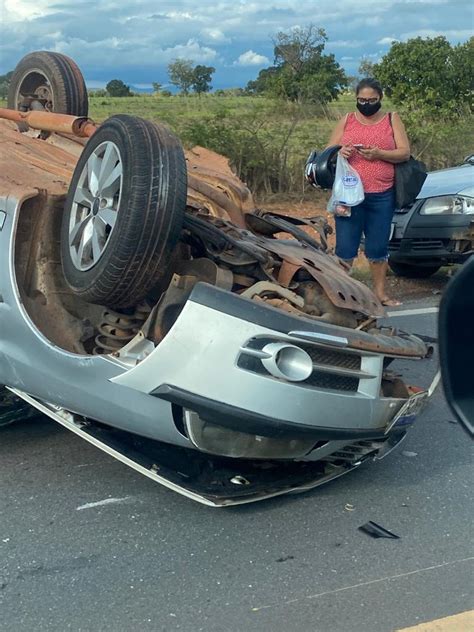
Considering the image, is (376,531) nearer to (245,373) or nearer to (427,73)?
(245,373)

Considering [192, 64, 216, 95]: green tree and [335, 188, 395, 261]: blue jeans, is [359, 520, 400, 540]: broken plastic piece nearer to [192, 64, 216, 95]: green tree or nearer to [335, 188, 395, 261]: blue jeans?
[335, 188, 395, 261]: blue jeans

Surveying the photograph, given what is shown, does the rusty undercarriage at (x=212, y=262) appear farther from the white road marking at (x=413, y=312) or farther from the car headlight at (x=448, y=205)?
the car headlight at (x=448, y=205)

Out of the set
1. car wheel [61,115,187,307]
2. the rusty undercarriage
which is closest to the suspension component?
the rusty undercarriage

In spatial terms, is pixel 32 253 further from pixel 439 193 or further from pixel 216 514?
pixel 439 193

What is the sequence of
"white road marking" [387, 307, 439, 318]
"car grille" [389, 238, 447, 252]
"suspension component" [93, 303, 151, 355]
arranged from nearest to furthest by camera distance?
1. "suspension component" [93, 303, 151, 355]
2. "white road marking" [387, 307, 439, 318]
3. "car grille" [389, 238, 447, 252]

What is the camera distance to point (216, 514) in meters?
3.75

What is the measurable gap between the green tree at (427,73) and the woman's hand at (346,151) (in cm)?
1216

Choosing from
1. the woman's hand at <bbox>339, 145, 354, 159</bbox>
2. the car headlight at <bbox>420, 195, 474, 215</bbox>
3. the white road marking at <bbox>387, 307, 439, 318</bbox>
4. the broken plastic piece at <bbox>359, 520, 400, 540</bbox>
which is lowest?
the white road marking at <bbox>387, 307, 439, 318</bbox>

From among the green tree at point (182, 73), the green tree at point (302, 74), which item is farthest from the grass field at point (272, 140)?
the green tree at point (182, 73)

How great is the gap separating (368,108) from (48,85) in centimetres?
246

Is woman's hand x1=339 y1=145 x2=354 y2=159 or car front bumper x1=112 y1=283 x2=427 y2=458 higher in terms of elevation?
woman's hand x1=339 y1=145 x2=354 y2=159

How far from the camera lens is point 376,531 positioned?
144 inches

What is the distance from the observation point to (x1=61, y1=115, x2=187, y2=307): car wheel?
335 cm

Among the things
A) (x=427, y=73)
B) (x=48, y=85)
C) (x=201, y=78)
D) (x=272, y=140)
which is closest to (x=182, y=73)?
(x=201, y=78)
